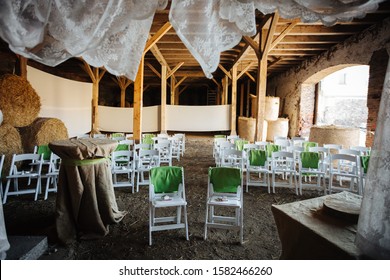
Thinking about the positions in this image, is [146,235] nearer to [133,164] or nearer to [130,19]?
[133,164]

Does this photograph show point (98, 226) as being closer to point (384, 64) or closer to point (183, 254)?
point (183, 254)

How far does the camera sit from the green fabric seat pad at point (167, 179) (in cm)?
355

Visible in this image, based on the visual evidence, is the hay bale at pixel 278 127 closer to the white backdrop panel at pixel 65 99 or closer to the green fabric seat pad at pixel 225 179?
the white backdrop panel at pixel 65 99

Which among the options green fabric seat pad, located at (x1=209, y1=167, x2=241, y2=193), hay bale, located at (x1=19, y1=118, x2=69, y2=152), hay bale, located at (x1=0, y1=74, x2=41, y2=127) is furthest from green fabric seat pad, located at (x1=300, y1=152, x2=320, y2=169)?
hay bale, located at (x1=0, y1=74, x2=41, y2=127)

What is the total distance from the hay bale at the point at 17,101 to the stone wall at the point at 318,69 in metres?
9.70

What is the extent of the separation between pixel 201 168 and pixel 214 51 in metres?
5.98

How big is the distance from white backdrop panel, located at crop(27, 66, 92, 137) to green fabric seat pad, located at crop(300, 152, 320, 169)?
7.89 metres

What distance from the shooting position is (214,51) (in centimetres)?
172

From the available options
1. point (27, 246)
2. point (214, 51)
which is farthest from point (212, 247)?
point (214, 51)

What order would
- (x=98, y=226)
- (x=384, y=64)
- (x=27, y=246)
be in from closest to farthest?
(x=27, y=246)
(x=98, y=226)
(x=384, y=64)

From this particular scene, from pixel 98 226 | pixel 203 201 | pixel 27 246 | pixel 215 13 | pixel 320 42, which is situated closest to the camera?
pixel 215 13

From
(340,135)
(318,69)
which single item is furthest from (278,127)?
(340,135)

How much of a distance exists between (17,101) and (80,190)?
14.3 ft

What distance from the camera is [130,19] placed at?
1.62 metres
